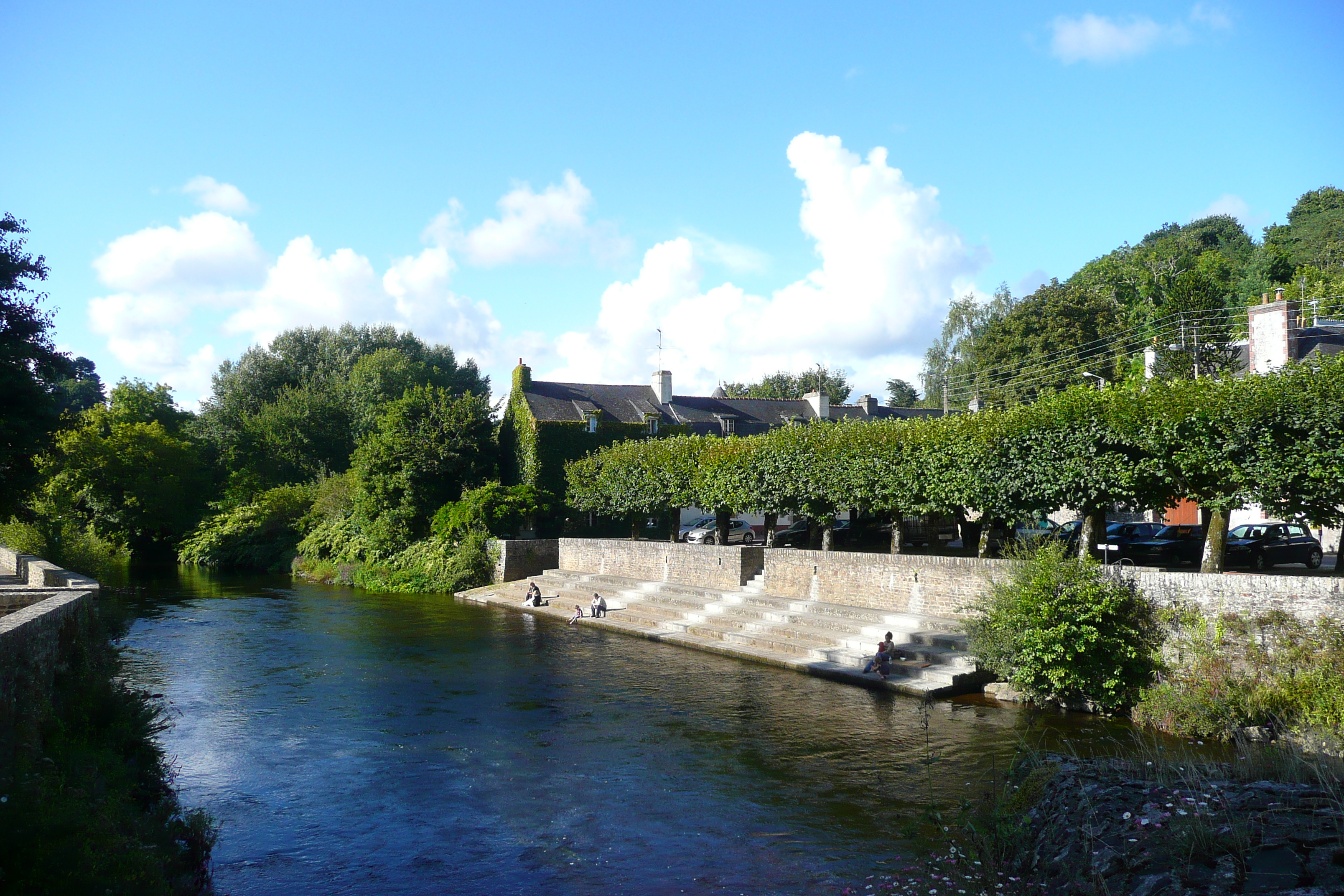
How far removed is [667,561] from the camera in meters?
32.8

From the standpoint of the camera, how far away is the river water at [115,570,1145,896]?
10602mm

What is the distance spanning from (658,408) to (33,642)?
133 feet

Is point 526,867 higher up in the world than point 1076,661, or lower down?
lower down

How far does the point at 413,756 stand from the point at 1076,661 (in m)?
12.7

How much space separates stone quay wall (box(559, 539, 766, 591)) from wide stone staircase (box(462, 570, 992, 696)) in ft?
1.27

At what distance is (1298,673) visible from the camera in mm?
15055

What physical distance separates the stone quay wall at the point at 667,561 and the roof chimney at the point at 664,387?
549 inches

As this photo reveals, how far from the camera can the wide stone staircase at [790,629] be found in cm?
2016

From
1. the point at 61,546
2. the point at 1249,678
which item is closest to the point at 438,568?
the point at 61,546

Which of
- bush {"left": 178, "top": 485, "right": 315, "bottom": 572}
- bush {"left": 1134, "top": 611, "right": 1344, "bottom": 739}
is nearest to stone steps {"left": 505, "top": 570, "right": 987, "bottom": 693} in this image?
bush {"left": 1134, "top": 611, "right": 1344, "bottom": 739}

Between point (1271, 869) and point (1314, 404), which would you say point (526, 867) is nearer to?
point (1271, 869)

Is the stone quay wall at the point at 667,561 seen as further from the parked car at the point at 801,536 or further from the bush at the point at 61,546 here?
the bush at the point at 61,546

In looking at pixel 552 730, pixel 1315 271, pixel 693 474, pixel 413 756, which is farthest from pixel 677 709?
pixel 1315 271

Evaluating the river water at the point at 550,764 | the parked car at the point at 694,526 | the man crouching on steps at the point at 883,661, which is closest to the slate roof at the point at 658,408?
the parked car at the point at 694,526
